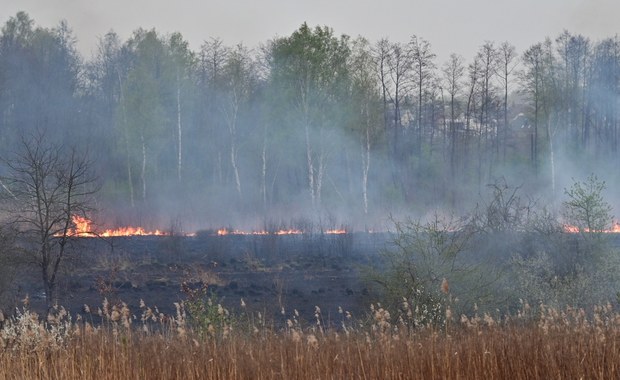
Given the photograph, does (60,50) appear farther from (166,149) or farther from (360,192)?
(360,192)

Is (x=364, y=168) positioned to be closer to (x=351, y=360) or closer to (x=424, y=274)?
(x=424, y=274)

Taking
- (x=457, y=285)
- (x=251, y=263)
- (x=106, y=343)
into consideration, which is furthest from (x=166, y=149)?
(x=106, y=343)

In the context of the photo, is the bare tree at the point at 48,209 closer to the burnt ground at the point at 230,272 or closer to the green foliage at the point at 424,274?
the burnt ground at the point at 230,272

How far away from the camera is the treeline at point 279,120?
43.6m

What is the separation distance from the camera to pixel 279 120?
44.1 metres

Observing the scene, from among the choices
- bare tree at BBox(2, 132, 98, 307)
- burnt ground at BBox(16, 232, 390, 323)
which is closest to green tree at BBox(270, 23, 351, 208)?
burnt ground at BBox(16, 232, 390, 323)

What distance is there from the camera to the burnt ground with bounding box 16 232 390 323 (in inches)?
816

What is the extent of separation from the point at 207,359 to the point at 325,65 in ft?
118

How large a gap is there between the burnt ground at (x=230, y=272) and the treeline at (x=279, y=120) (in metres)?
7.38

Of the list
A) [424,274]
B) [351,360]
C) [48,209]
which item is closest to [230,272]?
[48,209]

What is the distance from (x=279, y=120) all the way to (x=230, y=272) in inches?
740

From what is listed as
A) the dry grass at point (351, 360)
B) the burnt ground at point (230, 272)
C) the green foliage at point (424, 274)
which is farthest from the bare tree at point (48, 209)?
the dry grass at point (351, 360)

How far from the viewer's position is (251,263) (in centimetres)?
2756

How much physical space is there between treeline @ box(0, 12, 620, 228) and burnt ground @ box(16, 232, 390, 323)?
24.2 feet
